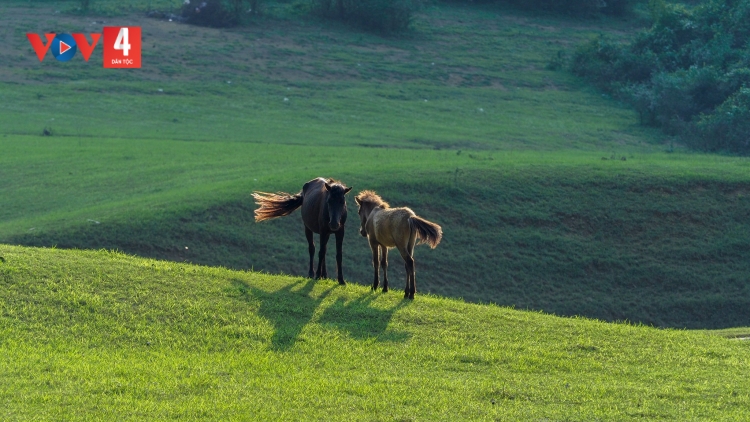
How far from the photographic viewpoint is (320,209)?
1586cm

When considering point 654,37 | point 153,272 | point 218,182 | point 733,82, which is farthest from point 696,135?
point 153,272

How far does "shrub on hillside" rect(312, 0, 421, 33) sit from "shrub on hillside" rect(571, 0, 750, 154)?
36.2ft

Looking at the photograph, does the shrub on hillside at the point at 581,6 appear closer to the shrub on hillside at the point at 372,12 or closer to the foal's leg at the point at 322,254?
the shrub on hillside at the point at 372,12

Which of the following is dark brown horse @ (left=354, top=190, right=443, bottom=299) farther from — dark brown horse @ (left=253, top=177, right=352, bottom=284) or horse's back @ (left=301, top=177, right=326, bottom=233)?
horse's back @ (left=301, top=177, right=326, bottom=233)

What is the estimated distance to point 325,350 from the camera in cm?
1145

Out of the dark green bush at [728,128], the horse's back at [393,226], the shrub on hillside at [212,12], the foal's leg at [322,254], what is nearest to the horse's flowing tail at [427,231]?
the horse's back at [393,226]

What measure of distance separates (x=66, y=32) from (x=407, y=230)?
41.0 meters

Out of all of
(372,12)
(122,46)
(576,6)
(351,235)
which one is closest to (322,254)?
(351,235)

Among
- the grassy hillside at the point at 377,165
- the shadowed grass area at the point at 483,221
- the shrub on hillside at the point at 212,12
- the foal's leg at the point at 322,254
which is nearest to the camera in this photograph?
the foal's leg at the point at 322,254

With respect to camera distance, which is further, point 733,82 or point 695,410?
point 733,82

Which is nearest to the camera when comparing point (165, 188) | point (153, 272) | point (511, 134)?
point (153, 272)

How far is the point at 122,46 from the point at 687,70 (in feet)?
99.2

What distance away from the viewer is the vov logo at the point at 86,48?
159ft

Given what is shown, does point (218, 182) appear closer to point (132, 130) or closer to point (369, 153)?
point (369, 153)
